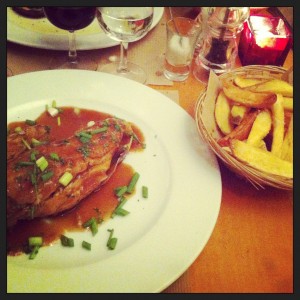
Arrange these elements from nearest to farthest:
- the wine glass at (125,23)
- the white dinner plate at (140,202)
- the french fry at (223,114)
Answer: the white dinner plate at (140,202), the french fry at (223,114), the wine glass at (125,23)

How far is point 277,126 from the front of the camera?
Answer: 167 cm

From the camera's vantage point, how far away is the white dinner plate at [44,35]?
231 centimetres

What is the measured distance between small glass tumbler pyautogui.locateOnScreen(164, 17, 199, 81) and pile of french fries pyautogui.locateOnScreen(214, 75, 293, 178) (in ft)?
1.59

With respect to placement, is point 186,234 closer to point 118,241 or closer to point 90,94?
point 118,241

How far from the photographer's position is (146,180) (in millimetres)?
1751

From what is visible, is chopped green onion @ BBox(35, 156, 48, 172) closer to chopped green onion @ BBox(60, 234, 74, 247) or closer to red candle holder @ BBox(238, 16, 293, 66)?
chopped green onion @ BBox(60, 234, 74, 247)

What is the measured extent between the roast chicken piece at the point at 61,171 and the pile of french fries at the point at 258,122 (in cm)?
55

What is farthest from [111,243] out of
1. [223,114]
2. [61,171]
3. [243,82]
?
[243,82]

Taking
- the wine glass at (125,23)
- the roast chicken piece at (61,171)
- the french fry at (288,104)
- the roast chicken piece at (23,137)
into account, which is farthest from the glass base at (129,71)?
the french fry at (288,104)

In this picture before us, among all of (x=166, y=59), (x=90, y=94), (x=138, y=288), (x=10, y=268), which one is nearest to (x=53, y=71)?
(x=90, y=94)

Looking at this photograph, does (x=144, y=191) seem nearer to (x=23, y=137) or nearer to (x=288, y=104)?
(x=23, y=137)

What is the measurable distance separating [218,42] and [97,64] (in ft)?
2.71

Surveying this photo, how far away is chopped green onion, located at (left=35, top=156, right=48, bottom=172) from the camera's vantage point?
1541 mm

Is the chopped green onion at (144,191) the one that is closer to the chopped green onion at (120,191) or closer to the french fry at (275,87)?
the chopped green onion at (120,191)
